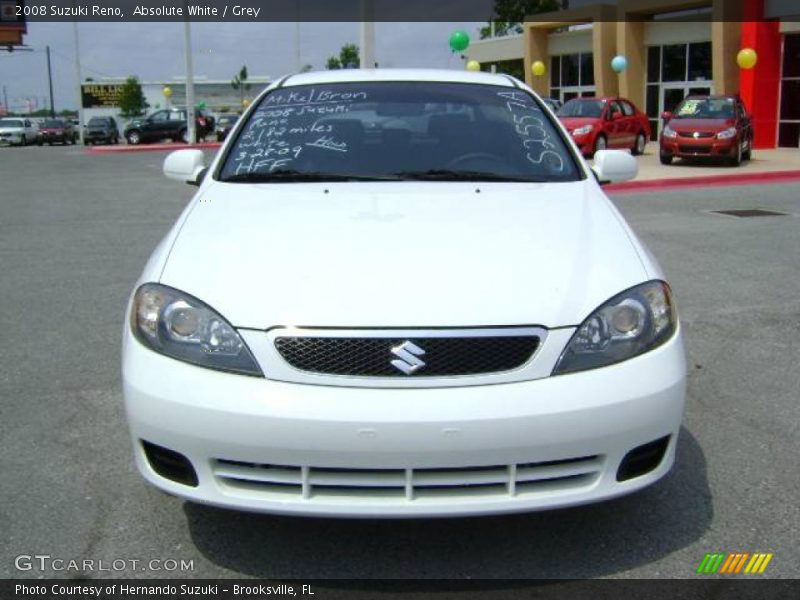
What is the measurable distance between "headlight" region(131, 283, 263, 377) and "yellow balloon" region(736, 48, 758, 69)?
80.1 ft

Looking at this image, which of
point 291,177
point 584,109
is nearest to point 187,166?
point 291,177

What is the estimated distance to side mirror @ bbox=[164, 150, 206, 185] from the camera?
14.5 feet

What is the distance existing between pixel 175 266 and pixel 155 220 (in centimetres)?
851

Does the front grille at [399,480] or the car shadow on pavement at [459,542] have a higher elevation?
the front grille at [399,480]

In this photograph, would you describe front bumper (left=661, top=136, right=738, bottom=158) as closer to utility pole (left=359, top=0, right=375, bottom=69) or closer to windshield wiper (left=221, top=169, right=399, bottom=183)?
utility pole (left=359, top=0, right=375, bottom=69)

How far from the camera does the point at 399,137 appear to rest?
13.0ft

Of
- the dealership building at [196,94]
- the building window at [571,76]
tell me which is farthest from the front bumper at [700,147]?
the dealership building at [196,94]

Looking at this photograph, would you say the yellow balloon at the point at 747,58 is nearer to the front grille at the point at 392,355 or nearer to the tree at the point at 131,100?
the front grille at the point at 392,355

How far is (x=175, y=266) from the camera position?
285 centimetres

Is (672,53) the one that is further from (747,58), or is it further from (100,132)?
(100,132)

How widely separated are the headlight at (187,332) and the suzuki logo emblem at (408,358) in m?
0.42

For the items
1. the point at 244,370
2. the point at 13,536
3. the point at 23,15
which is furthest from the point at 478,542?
the point at 23,15

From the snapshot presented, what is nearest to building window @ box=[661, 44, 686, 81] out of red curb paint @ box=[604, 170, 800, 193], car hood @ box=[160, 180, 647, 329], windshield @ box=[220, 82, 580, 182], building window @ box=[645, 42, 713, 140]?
building window @ box=[645, 42, 713, 140]

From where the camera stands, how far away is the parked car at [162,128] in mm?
38050
